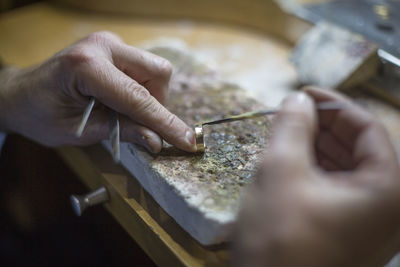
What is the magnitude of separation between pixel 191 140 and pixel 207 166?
0.07 m

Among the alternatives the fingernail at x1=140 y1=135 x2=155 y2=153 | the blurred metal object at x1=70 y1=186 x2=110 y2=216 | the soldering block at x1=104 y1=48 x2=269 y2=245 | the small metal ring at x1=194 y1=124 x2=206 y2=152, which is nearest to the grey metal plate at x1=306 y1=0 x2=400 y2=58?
the soldering block at x1=104 y1=48 x2=269 y2=245

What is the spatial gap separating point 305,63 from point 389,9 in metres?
0.48

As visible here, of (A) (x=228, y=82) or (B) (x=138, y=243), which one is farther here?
(A) (x=228, y=82)

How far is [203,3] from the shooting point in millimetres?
1812

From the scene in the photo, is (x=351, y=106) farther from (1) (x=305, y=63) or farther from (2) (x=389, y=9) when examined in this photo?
(2) (x=389, y=9)

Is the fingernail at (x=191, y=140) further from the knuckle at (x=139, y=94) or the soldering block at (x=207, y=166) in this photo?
the knuckle at (x=139, y=94)

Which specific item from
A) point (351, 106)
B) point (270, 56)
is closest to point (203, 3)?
point (270, 56)

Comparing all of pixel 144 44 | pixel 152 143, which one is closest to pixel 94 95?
pixel 152 143

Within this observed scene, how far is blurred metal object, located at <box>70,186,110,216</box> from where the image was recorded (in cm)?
92

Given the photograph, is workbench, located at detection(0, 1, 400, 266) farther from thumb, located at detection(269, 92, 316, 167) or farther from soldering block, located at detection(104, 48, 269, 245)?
→ thumb, located at detection(269, 92, 316, 167)

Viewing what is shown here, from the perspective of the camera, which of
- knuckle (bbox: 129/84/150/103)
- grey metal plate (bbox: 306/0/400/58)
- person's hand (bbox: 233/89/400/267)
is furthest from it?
grey metal plate (bbox: 306/0/400/58)

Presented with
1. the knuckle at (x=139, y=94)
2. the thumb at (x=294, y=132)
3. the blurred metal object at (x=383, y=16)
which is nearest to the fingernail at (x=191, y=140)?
the knuckle at (x=139, y=94)

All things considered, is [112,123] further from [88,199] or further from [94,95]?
[88,199]

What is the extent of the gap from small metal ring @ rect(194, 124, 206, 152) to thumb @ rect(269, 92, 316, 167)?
26cm
